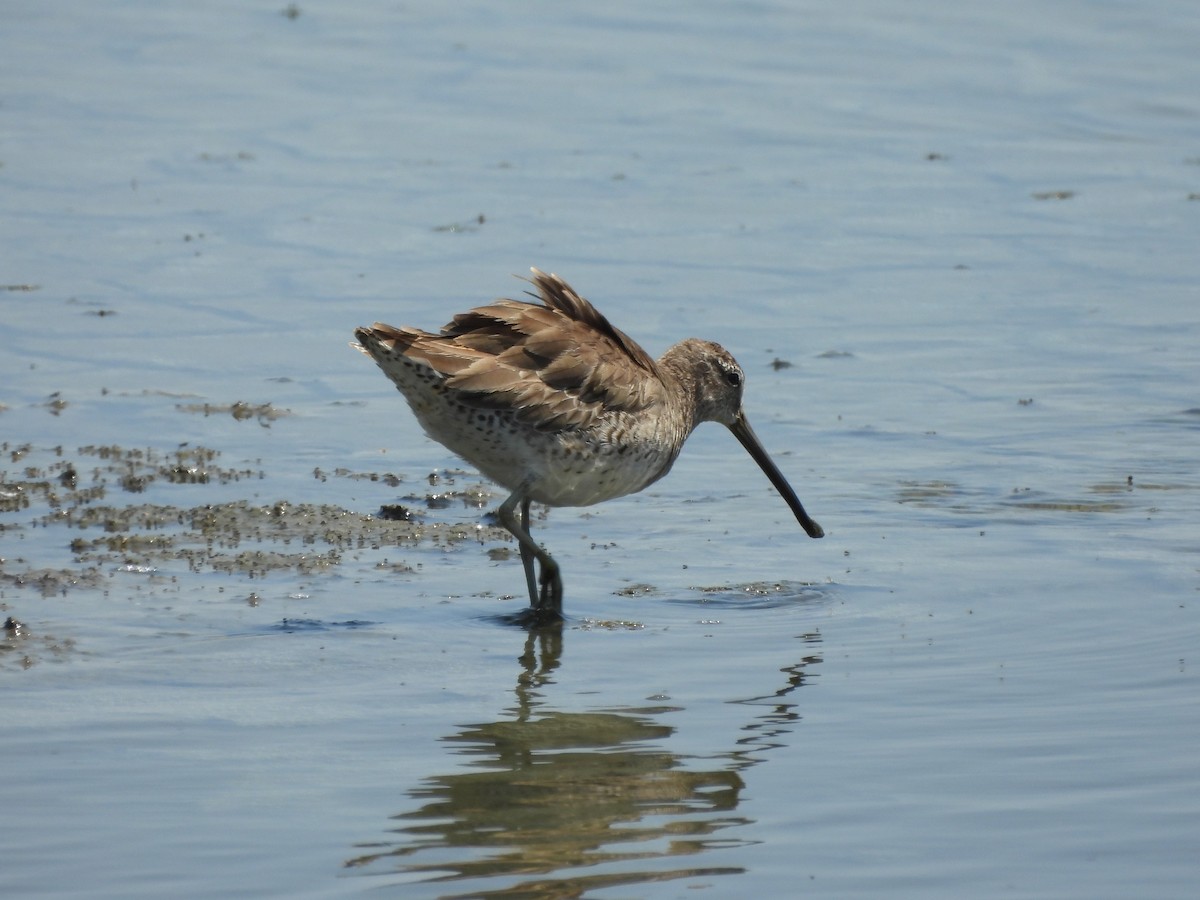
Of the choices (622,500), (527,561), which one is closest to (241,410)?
(622,500)

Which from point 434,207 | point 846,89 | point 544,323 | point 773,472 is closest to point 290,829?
point 544,323

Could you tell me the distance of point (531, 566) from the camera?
287 inches

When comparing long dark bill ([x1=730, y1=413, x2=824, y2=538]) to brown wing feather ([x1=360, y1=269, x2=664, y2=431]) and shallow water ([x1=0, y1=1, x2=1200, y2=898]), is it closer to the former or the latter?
shallow water ([x1=0, y1=1, x2=1200, y2=898])

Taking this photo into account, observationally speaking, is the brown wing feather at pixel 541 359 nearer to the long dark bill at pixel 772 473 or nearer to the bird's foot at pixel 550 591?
the bird's foot at pixel 550 591

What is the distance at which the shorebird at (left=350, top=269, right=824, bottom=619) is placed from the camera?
7.15 metres

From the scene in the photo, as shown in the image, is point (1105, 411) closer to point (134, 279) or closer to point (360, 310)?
point (360, 310)

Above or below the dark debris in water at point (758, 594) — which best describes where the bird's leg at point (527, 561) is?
above

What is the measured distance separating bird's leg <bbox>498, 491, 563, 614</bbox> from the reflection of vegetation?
2.87 ft

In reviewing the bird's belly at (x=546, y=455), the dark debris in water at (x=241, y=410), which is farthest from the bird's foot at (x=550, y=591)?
the dark debris in water at (x=241, y=410)

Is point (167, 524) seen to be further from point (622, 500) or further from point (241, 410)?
point (622, 500)

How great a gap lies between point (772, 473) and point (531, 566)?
160 cm

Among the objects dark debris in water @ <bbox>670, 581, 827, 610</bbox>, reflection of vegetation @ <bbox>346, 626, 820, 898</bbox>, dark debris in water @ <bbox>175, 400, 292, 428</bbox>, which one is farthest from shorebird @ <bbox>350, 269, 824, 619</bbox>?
dark debris in water @ <bbox>175, 400, 292, 428</bbox>

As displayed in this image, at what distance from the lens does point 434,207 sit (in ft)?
43.0

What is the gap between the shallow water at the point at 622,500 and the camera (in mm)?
5145
